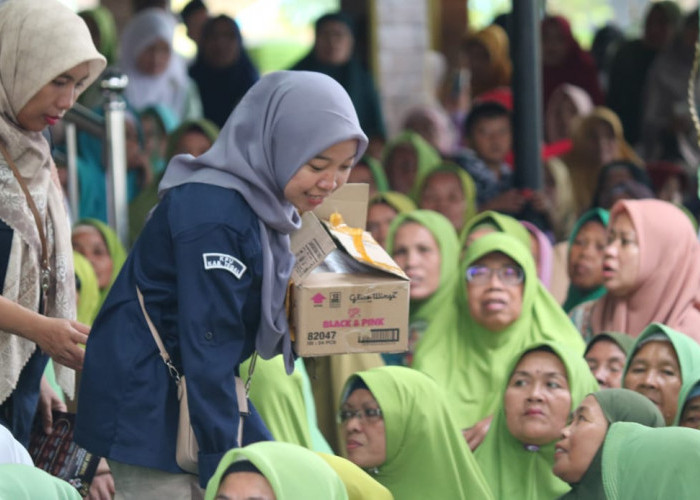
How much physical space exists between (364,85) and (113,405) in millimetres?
7155

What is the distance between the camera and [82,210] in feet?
29.4

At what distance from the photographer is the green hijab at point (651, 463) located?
457 cm

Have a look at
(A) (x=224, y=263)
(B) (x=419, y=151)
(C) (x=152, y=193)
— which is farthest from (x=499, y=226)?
(A) (x=224, y=263)

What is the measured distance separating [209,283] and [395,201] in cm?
457

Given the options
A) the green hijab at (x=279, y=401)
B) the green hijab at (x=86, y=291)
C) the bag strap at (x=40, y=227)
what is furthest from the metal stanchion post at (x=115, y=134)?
the bag strap at (x=40, y=227)

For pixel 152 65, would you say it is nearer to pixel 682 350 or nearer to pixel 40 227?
pixel 682 350

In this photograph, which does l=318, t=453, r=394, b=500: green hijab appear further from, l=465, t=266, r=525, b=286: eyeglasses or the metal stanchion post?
the metal stanchion post

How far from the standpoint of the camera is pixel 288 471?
4.09 m

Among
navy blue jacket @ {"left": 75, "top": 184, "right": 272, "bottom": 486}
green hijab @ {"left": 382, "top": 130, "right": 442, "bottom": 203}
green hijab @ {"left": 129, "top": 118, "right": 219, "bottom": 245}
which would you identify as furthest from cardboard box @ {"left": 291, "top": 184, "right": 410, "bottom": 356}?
green hijab @ {"left": 382, "top": 130, "right": 442, "bottom": 203}

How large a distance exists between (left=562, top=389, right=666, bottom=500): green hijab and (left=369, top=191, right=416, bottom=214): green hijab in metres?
3.18

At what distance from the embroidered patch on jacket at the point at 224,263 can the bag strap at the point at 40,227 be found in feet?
2.54

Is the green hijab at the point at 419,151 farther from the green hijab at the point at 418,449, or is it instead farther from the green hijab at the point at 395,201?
the green hijab at the point at 418,449

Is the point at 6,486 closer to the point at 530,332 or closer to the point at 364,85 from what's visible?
the point at 530,332

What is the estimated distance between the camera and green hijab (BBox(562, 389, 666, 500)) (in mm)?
5168
